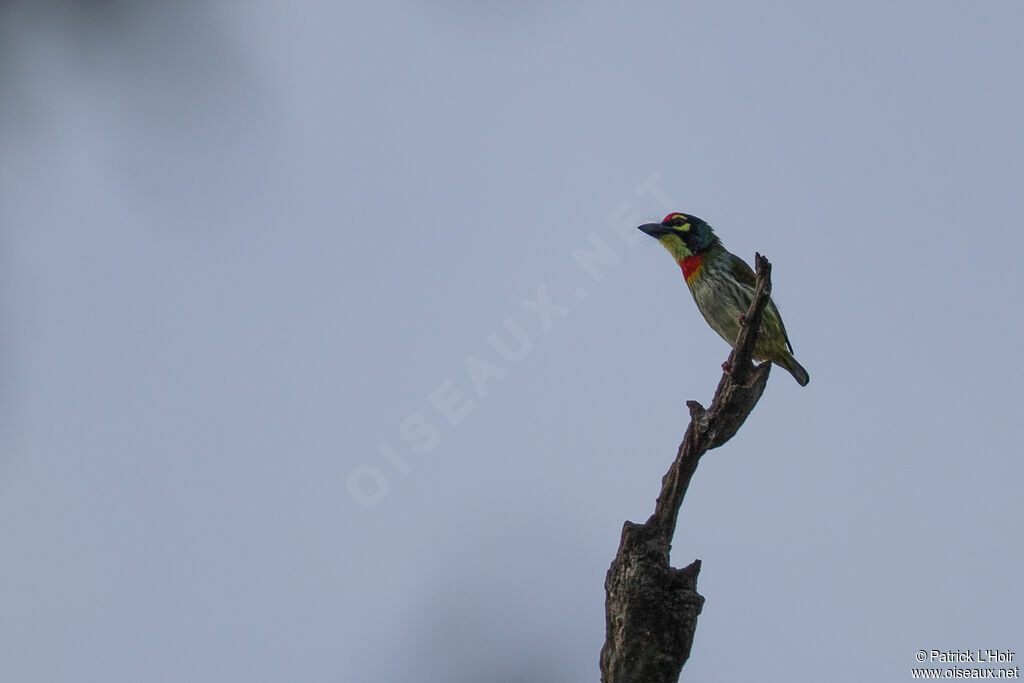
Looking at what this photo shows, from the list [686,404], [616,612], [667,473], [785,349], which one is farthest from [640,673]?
[785,349]

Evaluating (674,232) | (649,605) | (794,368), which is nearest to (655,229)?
(674,232)

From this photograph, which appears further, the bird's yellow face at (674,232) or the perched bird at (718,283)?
the bird's yellow face at (674,232)

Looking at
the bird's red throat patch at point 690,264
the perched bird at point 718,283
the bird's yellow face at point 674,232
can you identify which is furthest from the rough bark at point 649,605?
the bird's yellow face at point 674,232

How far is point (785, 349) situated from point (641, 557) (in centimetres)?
445

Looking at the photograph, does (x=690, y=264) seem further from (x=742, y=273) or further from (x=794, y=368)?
(x=794, y=368)

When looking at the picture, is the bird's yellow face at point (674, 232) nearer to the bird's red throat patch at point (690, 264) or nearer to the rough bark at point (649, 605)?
the bird's red throat patch at point (690, 264)

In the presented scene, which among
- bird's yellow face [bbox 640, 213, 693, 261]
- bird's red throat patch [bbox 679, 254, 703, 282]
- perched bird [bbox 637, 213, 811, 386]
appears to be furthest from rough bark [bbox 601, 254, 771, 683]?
bird's yellow face [bbox 640, 213, 693, 261]

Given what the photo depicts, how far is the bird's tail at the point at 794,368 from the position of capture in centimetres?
866

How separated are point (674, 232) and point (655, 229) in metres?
0.17

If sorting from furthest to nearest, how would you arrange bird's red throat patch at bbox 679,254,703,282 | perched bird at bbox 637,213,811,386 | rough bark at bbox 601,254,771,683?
1. bird's red throat patch at bbox 679,254,703,282
2. perched bird at bbox 637,213,811,386
3. rough bark at bbox 601,254,771,683

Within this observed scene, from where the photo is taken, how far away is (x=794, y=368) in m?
8.71

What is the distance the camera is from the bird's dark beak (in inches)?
373

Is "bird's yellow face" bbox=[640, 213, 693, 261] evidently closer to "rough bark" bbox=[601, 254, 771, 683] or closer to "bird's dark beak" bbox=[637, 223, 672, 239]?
"bird's dark beak" bbox=[637, 223, 672, 239]

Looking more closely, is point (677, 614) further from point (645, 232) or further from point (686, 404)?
point (645, 232)
